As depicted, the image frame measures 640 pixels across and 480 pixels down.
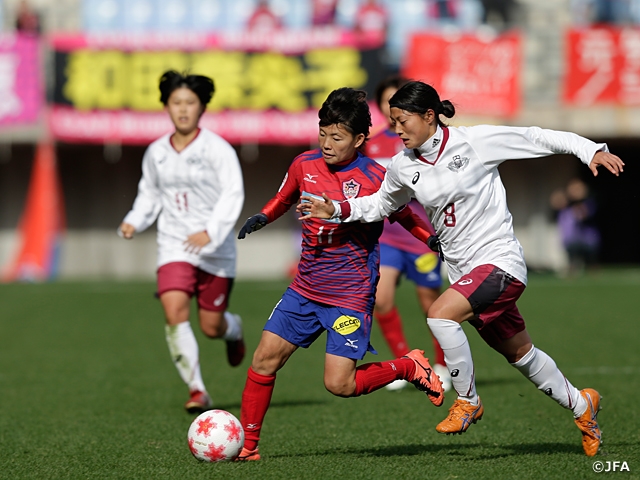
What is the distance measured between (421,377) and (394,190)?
3.36 feet

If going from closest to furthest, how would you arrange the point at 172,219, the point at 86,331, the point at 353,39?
the point at 172,219 → the point at 86,331 → the point at 353,39

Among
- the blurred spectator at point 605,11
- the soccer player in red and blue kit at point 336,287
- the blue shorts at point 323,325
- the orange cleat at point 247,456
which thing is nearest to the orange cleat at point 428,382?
the soccer player in red and blue kit at point 336,287

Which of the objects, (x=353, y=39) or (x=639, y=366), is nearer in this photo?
(x=639, y=366)

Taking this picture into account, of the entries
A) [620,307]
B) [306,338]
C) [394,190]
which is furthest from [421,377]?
[620,307]

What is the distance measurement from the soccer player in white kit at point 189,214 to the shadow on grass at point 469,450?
5.66 feet

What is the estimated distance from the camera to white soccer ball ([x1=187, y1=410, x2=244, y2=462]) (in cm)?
522

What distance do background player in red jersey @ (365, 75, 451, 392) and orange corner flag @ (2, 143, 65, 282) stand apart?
41.7 feet

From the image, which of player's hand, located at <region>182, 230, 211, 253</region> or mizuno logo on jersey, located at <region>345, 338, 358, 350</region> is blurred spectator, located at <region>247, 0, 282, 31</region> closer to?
player's hand, located at <region>182, 230, 211, 253</region>

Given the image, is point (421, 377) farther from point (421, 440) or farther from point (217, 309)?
point (217, 309)

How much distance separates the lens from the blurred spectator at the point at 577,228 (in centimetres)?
2041

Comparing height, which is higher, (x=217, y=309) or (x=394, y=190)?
(x=394, y=190)

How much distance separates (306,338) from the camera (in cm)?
541

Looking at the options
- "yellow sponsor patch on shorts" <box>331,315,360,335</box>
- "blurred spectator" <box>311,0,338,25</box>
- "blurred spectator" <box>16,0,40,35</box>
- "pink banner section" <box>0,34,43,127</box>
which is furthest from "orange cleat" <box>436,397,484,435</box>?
"blurred spectator" <box>311,0,338,25</box>

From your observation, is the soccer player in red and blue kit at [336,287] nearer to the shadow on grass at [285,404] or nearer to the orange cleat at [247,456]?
the orange cleat at [247,456]
